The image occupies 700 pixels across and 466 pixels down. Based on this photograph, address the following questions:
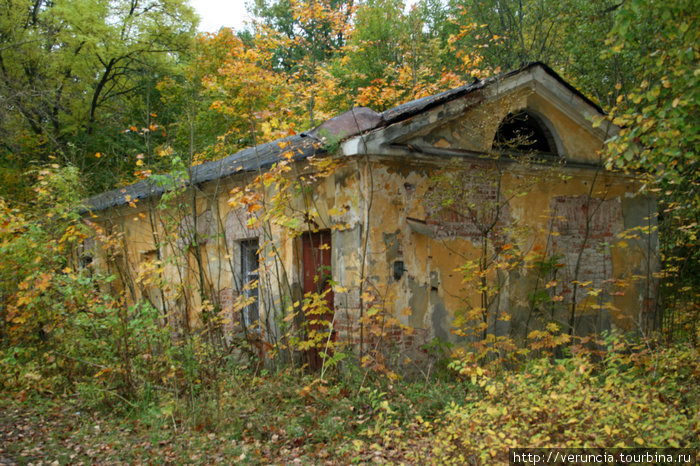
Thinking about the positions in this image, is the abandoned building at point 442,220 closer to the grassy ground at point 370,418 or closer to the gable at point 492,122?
the gable at point 492,122

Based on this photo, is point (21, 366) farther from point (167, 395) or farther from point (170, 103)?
point (170, 103)

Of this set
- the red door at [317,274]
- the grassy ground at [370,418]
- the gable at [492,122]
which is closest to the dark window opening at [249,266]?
the red door at [317,274]

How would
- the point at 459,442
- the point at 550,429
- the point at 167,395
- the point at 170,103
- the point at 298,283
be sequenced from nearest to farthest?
1. the point at 550,429
2. the point at 459,442
3. the point at 167,395
4. the point at 298,283
5. the point at 170,103

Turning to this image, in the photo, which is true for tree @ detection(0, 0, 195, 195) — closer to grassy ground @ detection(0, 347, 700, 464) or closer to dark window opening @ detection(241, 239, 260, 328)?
dark window opening @ detection(241, 239, 260, 328)

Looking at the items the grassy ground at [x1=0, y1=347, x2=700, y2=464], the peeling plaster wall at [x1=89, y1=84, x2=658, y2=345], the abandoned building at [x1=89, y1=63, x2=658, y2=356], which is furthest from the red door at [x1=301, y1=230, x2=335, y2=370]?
the grassy ground at [x1=0, y1=347, x2=700, y2=464]

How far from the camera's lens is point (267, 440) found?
519cm

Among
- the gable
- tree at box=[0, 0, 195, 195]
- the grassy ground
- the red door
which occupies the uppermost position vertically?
tree at box=[0, 0, 195, 195]

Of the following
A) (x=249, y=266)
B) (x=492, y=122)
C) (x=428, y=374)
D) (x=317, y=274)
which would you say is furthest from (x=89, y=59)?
(x=428, y=374)

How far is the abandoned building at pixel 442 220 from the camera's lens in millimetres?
6633

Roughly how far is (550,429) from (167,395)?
409 centimetres

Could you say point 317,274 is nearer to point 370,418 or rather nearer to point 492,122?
point 370,418

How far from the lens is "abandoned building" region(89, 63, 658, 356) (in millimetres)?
6633

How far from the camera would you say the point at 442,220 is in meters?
7.21

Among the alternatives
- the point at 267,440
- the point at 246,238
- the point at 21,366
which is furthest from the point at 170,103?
the point at 267,440
